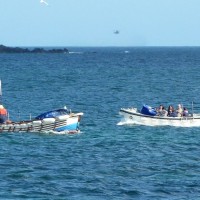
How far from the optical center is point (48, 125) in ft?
Answer: 160

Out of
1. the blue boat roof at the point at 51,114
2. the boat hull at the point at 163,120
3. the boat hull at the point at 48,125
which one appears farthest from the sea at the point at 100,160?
the blue boat roof at the point at 51,114

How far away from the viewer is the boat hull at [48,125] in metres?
48.1

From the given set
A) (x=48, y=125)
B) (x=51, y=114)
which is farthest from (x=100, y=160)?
(x=51, y=114)

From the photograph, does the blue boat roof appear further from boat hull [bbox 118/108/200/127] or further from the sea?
boat hull [bbox 118/108/200/127]

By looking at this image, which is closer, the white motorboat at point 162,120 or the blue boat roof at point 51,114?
the blue boat roof at point 51,114

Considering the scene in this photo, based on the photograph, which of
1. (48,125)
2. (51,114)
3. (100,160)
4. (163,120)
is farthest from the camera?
(163,120)

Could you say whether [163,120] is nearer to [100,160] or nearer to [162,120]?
[162,120]

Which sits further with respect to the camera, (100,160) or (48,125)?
(48,125)

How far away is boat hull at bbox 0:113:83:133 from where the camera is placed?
4812cm

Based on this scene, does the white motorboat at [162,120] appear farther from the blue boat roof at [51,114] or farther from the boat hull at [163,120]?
the blue boat roof at [51,114]

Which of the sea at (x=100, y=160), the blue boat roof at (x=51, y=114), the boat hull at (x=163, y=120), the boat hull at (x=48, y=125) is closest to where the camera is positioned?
the sea at (x=100, y=160)

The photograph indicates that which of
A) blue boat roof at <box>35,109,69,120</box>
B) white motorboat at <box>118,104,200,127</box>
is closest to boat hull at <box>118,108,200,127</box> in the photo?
white motorboat at <box>118,104,200,127</box>

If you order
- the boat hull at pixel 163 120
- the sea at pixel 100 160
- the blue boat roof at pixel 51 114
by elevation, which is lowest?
the sea at pixel 100 160

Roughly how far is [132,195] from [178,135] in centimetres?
1793
